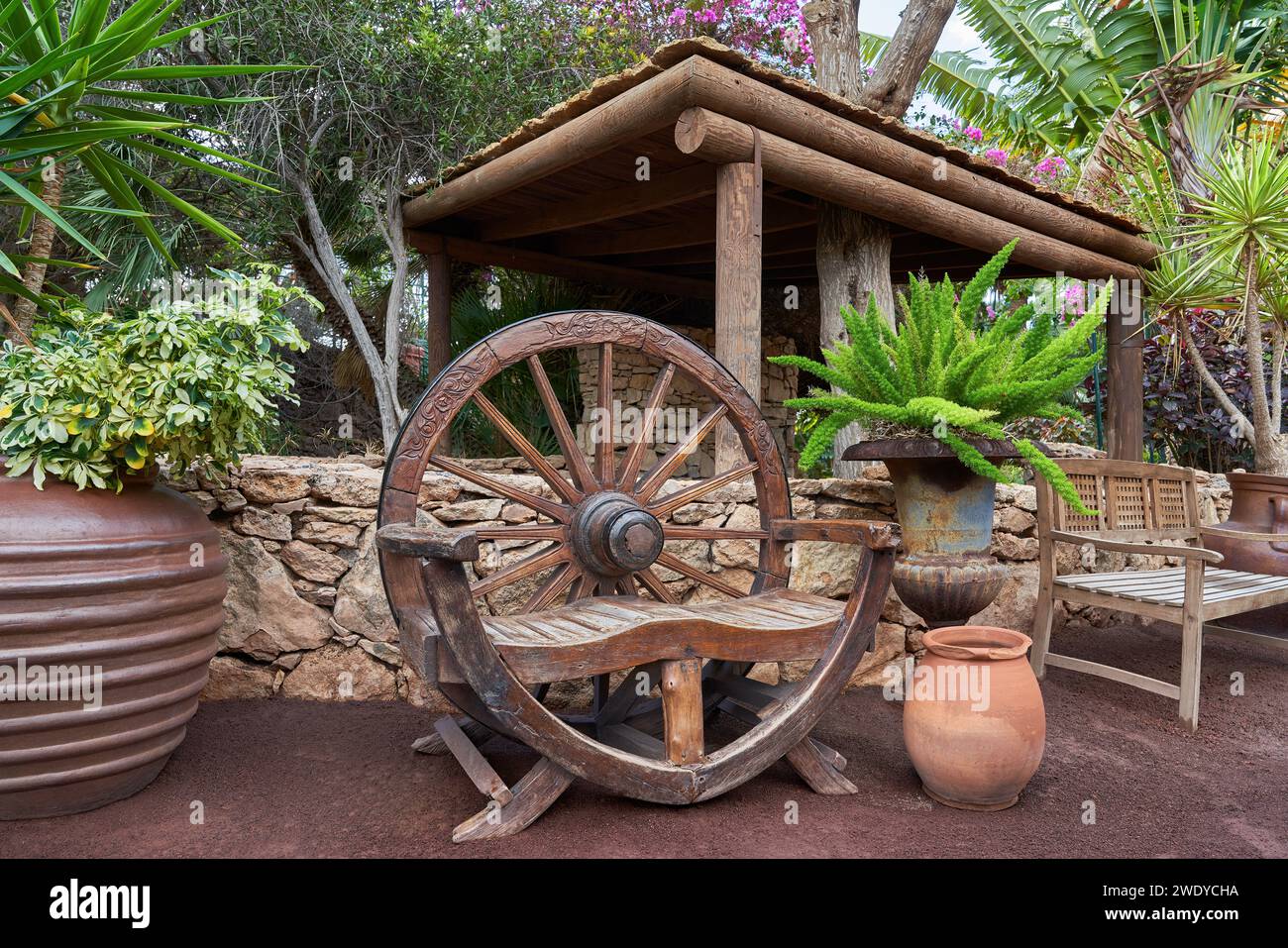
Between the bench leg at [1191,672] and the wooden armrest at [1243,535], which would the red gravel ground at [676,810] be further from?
the wooden armrest at [1243,535]

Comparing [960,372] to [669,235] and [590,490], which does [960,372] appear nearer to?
[590,490]

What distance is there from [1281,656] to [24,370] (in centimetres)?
553

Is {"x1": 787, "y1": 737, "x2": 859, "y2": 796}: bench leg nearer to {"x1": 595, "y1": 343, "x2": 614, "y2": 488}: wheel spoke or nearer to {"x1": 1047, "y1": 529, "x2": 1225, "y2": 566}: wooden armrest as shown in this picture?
{"x1": 595, "y1": 343, "x2": 614, "y2": 488}: wheel spoke

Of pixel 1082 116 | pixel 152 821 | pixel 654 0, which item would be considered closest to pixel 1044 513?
pixel 152 821

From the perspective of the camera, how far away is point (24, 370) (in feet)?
7.53

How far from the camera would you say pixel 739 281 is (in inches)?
142

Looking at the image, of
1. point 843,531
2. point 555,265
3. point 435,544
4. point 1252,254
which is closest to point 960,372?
point 843,531

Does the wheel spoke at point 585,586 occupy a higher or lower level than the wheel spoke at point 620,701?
higher

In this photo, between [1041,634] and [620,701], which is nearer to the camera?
[620,701]

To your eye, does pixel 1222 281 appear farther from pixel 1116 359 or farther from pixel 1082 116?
pixel 1082 116

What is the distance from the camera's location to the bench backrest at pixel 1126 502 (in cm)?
374

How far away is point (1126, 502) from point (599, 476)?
277 cm

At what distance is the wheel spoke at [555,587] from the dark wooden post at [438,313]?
3.36 meters

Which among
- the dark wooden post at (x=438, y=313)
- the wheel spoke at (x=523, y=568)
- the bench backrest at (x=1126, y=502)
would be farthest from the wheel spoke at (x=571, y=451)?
the dark wooden post at (x=438, y=313)
